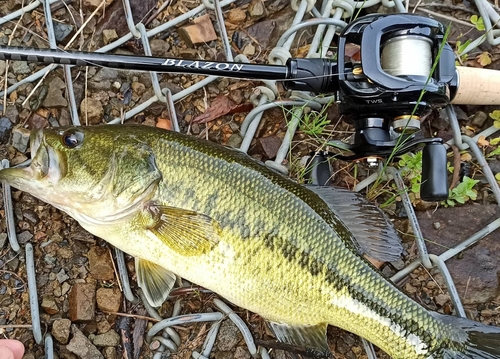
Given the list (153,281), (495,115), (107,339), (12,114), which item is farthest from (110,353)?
(495,115)

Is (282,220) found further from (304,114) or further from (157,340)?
(157,340)

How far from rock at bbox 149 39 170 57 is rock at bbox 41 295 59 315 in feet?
5.60

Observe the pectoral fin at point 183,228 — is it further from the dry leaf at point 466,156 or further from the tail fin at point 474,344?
the dry leaf at point 466,156

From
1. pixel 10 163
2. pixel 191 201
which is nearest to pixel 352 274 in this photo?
pixel 191 201

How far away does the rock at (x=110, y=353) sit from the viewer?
3.13 meters

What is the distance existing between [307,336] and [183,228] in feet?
2.98

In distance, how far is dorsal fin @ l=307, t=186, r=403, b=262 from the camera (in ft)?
9.09

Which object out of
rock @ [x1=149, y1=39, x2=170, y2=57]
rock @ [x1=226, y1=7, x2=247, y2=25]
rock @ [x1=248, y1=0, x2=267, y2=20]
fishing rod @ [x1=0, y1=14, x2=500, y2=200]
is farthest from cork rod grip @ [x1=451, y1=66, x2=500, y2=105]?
rock @ [x1=149, y1=39, x2=170, y2=57]

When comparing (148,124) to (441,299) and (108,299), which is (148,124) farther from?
(441,299)

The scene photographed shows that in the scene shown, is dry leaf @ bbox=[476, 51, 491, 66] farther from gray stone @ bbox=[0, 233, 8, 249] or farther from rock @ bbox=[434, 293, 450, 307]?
gray stone @ bbox=[0, 233, 8, 249]

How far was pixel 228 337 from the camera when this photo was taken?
3172 mm

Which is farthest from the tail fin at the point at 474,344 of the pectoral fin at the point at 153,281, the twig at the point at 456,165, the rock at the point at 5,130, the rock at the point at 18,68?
the rock at the point at 18,68

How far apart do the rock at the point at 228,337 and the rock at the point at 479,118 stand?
2.03 metres

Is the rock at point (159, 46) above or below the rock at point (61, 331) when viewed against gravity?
above
